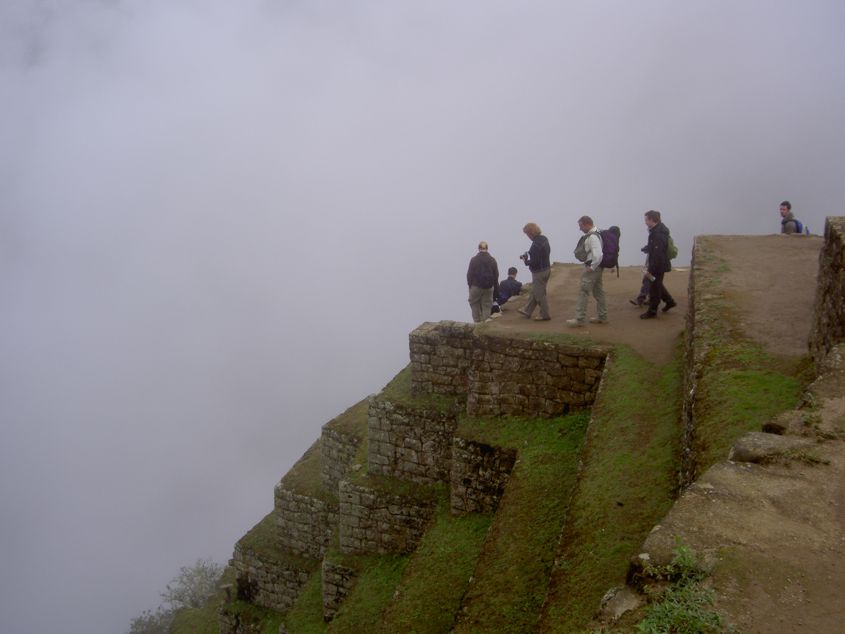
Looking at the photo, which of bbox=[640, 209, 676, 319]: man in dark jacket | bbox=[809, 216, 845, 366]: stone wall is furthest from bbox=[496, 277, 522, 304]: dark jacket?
bbox=[809, 216, 845, 366]: stone wall

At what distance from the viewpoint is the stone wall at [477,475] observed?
1081 centimetres

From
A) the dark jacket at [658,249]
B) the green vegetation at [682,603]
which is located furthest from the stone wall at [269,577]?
the green vegetation at [682,603]

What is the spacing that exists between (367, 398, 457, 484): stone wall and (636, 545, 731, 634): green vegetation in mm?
7818

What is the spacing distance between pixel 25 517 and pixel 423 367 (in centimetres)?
16314

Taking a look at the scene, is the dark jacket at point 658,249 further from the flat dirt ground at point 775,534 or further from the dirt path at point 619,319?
the flat dirt ground at point 775,534

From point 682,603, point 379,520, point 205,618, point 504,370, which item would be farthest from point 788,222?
point 205,618

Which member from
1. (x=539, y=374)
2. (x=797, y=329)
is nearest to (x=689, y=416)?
(x=797, y=329)

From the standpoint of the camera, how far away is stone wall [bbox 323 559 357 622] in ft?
40.6

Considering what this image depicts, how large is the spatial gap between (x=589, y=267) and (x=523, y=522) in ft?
15.6

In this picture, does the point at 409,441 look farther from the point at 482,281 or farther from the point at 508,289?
the point at 508,289

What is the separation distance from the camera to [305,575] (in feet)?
47.6

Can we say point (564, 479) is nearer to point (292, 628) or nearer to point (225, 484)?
point (292, 628)

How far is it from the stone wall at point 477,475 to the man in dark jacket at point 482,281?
450 cm

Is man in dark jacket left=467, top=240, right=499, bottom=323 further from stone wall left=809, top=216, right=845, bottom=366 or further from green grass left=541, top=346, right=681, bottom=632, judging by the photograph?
stone wall left=809, top=216, right=845, bottom=366
